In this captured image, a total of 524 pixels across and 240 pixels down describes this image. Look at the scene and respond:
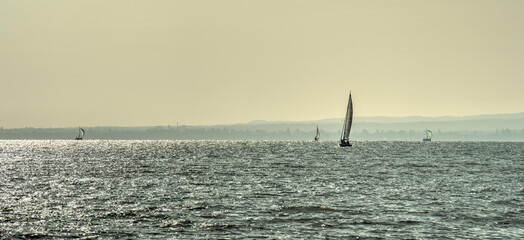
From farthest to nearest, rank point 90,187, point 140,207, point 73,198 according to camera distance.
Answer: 1. point 90,187
2. point 73,198
3. point 140,207

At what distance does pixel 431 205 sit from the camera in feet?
164

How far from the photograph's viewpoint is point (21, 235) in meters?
36.1

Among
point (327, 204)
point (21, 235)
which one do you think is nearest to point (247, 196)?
point (327, 204)

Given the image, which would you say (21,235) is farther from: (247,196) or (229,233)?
(247,196)

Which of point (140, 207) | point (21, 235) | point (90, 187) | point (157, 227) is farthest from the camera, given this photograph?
point (90, 187)

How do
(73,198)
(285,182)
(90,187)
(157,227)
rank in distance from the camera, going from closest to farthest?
(157,227)
(73,198)
(90,187)
(285,182)

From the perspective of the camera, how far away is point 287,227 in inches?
1532

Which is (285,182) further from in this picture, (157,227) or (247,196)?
(157,227)

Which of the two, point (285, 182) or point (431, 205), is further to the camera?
point (285, 182)

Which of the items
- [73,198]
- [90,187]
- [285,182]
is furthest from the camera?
[285,182]

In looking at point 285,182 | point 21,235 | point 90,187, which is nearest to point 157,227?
point 21,235

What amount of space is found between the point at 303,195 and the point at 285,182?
51.2 ft

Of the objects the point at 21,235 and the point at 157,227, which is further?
the point at 157,227

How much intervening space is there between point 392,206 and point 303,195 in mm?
10869
